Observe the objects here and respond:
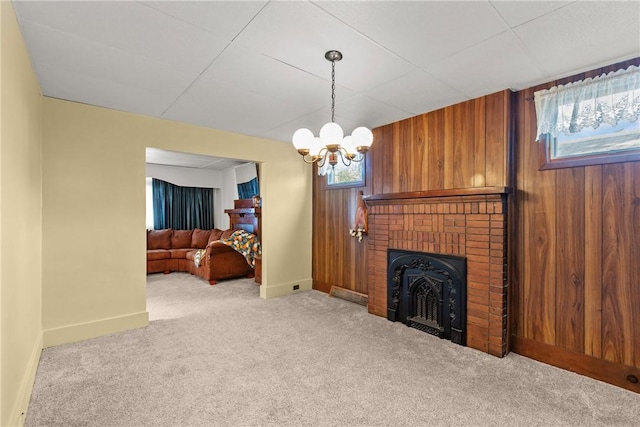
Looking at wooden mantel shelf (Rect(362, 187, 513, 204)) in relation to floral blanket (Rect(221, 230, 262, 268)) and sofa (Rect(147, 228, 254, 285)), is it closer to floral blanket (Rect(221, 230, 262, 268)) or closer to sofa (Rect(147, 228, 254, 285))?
floral blanket (Rect(221, 230, 262, 268))

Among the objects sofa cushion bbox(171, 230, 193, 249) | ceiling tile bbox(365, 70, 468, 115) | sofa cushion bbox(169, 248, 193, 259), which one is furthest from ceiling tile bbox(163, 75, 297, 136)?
sofa cushion bbox(171, 230, 193, 249)

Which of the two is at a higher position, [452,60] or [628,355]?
[452,60]

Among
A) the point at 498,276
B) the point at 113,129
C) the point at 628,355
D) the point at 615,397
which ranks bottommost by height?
the point at 615,397

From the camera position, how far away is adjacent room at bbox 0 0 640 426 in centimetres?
182

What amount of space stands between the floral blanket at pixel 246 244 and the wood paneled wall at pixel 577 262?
4.18 meters

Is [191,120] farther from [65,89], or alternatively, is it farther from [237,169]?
[237,169]

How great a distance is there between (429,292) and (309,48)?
2.60 metres

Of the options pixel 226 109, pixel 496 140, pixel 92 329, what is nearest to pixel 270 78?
pixel 226 109

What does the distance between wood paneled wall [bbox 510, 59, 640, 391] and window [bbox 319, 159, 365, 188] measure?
1.95m

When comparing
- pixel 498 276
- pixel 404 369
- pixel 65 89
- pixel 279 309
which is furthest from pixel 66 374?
pixel 498 276

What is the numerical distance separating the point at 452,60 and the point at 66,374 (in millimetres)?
3780

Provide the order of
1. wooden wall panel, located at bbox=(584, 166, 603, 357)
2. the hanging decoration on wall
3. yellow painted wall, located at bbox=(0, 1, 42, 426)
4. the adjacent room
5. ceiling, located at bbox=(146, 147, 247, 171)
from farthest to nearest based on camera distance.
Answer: ceiling, located at bbox=(146, 147, 247, 171) < the hanging decoration on wall < wooden wall panel, located at bbox=(584, 166, 603, 357) < the adjacent room < yellow painted wall, located at bbox=(0, 1, 42, 426)

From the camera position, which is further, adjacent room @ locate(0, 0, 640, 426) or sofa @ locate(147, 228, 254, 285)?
sofa @ locate(147, 228, 254, 285)

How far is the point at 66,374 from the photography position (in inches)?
92.4
